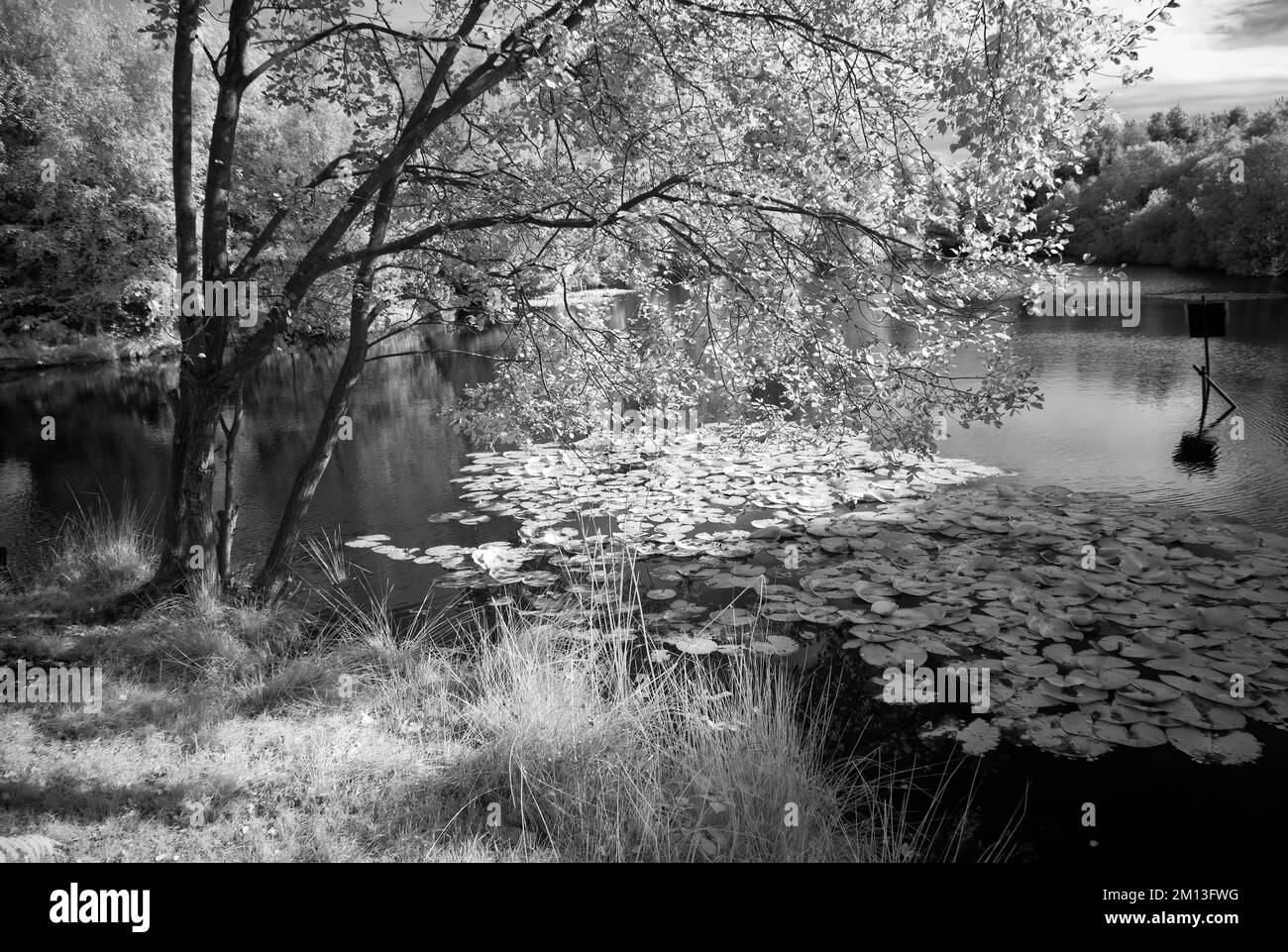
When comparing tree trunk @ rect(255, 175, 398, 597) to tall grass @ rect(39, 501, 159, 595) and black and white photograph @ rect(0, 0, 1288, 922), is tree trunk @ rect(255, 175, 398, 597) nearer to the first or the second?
black and white photograph @ rect(0, 0, 1288, 922)

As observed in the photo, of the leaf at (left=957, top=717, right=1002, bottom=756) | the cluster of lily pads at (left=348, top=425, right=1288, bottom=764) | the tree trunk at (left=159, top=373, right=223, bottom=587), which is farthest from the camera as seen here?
the tree trunk at (left=159, top=373, right=223, bottom=587)

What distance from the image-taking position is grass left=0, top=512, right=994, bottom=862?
159 inches

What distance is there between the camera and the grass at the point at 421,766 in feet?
13.3

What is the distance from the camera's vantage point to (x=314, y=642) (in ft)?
Answer: 22.6

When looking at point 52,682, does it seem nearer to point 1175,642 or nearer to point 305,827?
point 305,827

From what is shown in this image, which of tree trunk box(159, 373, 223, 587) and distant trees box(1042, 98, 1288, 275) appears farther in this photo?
distant trees box(1042, 98, 1288, 275)

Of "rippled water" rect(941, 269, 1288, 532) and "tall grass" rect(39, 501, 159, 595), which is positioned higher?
"rippled water" rect(941, 269, 1288, 532)

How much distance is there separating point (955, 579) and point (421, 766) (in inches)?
211

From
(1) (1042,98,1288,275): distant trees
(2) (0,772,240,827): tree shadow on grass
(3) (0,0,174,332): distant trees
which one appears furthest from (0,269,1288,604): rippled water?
(1) (1042,98,1288,275): distant trees

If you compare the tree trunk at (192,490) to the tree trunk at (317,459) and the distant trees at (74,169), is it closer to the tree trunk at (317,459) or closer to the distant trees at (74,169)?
the tree trunk at (317,459)

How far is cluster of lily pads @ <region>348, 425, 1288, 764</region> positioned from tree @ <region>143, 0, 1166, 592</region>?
109cm

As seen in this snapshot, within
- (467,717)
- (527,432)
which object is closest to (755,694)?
(467,717)

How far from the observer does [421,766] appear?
475cm

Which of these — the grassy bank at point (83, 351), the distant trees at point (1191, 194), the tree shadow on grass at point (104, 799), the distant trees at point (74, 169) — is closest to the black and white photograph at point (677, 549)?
the tree shadow on grass at point (104, 799)
